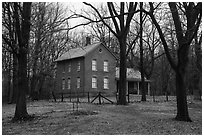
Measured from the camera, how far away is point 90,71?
Result: 40.8m

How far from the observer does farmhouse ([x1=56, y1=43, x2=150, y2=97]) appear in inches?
1590

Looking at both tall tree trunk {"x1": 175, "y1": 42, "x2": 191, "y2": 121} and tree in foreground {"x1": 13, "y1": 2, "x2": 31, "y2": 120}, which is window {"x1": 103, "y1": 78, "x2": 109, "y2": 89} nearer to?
tree in foreground {"x1": 13, "y1": 2, "x2": 31, "y2": 120}

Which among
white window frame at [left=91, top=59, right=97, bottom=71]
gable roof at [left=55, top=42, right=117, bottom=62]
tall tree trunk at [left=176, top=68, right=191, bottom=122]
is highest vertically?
gable roof at [left=55, top=42, right=117, bottom=62]

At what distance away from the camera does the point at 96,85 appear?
4109cm

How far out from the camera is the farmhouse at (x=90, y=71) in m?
40.4

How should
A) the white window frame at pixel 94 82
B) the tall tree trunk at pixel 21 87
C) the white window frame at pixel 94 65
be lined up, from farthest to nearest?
the white window frame at pixel 94 65, the white window frame at pixel 94 82, the tall tree trunk at pixel 21 87

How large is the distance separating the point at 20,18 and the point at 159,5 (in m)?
7.91

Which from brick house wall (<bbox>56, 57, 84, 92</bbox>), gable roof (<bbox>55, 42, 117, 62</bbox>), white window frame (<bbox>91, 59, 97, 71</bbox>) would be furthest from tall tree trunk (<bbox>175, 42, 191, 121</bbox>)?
white window frame (<bbox>91, 59, 97, 71</bbox>)

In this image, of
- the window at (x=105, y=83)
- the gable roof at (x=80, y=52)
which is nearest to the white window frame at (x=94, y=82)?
the window at (x=105, y=83)

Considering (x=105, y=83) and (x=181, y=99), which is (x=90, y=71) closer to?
(x=105, y=83)

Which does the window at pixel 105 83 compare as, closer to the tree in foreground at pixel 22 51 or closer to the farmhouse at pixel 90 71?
the farmhouse at pixel 90 71

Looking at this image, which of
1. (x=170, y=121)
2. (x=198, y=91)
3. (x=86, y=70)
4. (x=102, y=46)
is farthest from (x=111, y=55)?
(x=170, y=121)

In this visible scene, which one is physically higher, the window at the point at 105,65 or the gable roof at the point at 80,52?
the gable roof at the point at 80,52

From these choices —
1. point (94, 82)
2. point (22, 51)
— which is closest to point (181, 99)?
point (22, 51)
